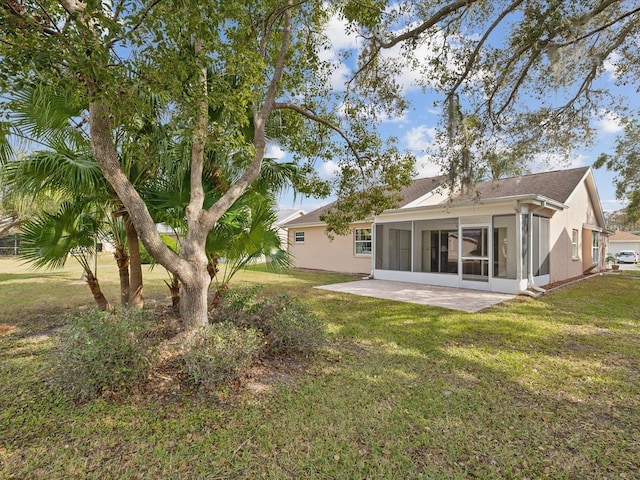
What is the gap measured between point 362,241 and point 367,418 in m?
12.8

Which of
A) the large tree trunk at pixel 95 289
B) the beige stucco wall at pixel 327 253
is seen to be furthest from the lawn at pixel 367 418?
the beige stucco wall at pixel 327 253

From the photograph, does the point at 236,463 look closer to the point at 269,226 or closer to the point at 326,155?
the point at 269,226

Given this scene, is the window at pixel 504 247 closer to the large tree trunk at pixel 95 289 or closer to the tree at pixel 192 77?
the tree at pixel 192 77

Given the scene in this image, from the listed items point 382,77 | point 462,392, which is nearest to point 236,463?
point 462,392

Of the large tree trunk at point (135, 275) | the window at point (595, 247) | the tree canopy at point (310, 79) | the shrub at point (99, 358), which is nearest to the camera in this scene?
the tree canopy at point (310, 79)

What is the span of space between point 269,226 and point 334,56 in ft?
12.4

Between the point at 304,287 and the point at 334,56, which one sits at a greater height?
the point at 334,56

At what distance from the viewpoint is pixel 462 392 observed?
3.59 m

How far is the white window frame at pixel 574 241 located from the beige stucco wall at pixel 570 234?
142mm

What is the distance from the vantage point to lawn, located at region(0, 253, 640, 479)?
2.43 meters

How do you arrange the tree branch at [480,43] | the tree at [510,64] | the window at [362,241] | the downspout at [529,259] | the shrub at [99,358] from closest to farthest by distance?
the shrub at [99,358], the tree branch at [480,43], the tree at [510,64], the downspout at [529,259], the window at [362,241]

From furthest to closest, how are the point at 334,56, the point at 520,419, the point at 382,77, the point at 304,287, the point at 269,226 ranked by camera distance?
the point at 304,287 < the point at 382,77 < the point at 334,56 < the point at 269,226 < the point at 520,419

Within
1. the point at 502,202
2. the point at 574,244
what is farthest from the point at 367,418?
the point at 574,244

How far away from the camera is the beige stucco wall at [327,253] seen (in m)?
15.8
